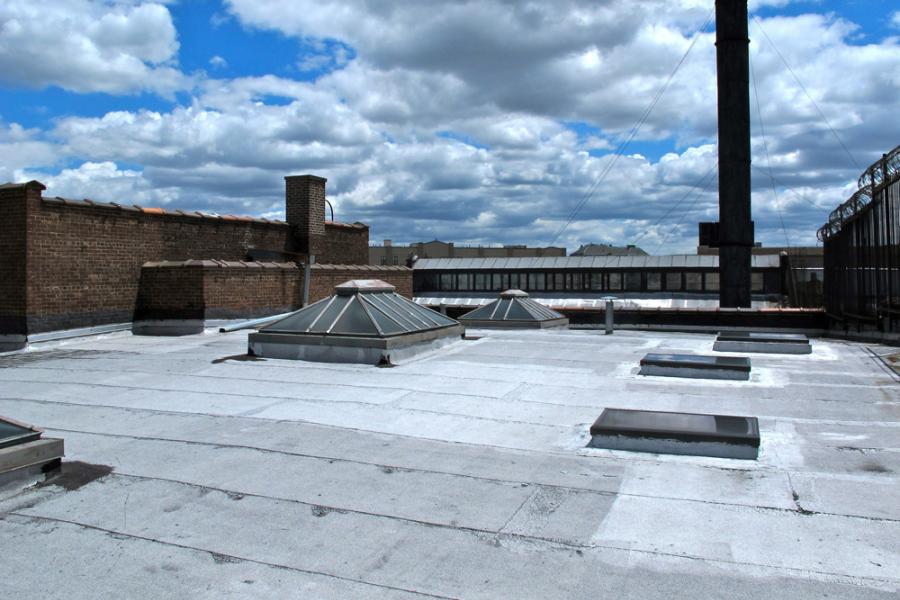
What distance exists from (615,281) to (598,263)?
194 centimetres

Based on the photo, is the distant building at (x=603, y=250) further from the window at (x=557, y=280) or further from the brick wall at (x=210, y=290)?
the brick wall at (x=210, y=290)

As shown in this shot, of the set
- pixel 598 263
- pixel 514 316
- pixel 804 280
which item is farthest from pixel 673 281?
pixel 514 316

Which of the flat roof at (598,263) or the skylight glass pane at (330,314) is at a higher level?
the flat roof at (598,263)

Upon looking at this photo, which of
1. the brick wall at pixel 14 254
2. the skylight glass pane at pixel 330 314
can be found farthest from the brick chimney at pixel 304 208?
the skylight glass pane at pixel 330 314

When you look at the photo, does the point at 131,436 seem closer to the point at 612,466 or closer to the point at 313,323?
the point at 612,466

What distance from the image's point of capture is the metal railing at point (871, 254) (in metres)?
15.4

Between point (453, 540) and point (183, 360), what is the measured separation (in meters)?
9.96

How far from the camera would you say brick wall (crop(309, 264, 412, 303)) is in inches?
890

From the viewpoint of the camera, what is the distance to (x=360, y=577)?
462cm

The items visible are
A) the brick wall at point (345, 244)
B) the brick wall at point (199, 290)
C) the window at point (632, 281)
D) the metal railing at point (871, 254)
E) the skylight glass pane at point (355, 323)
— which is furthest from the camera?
the window at point (632, 281)

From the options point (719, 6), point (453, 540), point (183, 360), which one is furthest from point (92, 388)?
point (719, 6)

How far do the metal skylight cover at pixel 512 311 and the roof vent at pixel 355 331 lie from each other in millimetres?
5200

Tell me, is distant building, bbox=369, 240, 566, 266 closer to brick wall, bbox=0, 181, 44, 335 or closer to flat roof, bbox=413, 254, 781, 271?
flat roof, bbox=413, 254, 781, 271

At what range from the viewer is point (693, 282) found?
4616 centimetres
